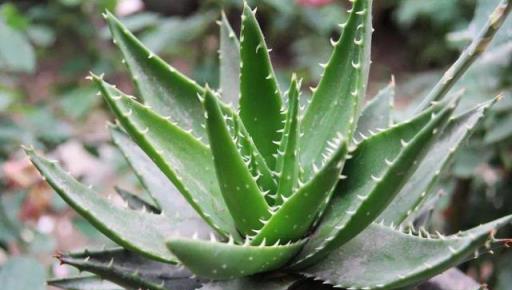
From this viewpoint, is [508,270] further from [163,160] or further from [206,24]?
[206,24]

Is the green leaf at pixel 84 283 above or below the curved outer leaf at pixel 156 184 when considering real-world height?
below

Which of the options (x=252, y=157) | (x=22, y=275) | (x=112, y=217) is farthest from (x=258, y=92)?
(x=22, y=275)

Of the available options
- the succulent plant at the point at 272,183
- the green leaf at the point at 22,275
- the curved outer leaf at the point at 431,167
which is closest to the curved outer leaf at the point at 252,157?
the succulent plant at the point at 272,183

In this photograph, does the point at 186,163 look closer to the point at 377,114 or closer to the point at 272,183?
the point at 272,183

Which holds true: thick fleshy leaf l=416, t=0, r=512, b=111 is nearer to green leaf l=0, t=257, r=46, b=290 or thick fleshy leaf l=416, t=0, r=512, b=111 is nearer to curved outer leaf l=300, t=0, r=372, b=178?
curved outer leaf l=300, t=0, r=372, b=178

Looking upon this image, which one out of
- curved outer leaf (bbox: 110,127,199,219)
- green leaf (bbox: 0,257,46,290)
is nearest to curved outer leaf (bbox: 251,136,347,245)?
curved outer leaf (bbox: 110,127,199,219)

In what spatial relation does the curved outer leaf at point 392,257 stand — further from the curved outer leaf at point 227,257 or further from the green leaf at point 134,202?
the green leaf at point 134,202
